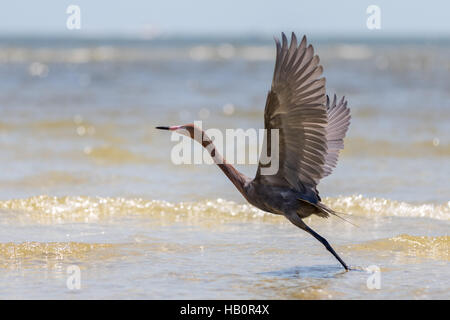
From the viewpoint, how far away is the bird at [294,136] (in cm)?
543

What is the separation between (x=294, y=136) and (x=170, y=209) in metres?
2.72

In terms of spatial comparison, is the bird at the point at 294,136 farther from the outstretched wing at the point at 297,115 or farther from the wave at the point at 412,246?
the wave at the point at 412,246

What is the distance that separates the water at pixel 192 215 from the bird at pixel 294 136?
0.56 metres

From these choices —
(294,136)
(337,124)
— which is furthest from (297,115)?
(337,124)

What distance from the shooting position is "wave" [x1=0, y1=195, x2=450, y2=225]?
25.6 feet

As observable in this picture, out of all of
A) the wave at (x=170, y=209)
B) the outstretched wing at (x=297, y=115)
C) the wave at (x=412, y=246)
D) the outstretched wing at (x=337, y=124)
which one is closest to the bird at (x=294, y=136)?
the outstretched wing at (x=297, y=115)

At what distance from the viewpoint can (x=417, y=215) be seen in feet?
25.7

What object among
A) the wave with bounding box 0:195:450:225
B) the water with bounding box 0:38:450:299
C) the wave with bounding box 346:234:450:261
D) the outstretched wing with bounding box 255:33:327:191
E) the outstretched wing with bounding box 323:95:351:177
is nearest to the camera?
the outstretched wing with bounding box 255:33:327:191

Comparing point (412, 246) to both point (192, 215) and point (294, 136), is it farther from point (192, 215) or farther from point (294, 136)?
point (192, 215)

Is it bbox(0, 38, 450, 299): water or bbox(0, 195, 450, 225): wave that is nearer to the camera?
bbox(0, 38, 450, 299): water

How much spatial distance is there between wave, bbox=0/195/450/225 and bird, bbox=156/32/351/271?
1853mm

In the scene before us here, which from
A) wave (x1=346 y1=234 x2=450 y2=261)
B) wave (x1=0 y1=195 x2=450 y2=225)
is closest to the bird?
wave (x1=346 y1=234 x2=450 y2=261)

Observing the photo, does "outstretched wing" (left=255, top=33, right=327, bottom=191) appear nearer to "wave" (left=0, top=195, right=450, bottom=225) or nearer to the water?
the water

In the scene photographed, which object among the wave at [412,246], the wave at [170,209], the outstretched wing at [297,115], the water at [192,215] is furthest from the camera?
the wave at [170,209]
